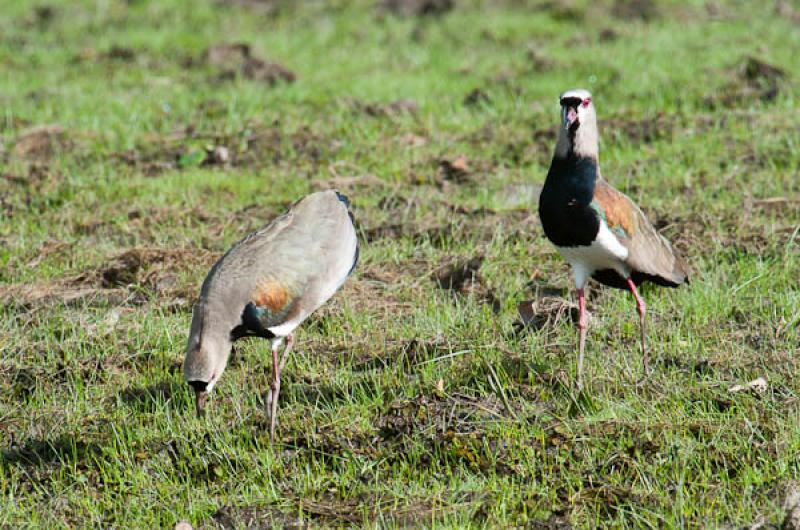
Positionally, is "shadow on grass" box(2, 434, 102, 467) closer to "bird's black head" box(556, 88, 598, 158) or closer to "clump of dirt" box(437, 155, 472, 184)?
"bird's black head" box(556, 88, 598, 158)

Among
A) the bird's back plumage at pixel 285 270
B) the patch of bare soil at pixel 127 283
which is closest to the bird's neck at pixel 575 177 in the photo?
the bird's back plumage at pixel 285 270

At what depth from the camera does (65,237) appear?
798 centimetres

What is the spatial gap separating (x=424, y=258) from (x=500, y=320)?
3.42 ft

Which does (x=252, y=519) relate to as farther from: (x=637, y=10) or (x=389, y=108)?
(x=637, y=10)

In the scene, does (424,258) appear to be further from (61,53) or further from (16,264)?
(61,53)

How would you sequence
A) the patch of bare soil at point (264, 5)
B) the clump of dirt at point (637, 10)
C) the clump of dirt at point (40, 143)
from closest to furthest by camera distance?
the clump of dirt at point (40, 143) → the clump of dirt at point (637, 10) → the patch of bare soil at point (264, 5)

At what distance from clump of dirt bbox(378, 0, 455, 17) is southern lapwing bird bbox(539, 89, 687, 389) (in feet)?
27.2

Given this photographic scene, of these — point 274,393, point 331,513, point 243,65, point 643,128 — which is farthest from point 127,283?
point 243,65

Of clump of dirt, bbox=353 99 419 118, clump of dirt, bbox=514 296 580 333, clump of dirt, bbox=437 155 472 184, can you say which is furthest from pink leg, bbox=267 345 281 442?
clump of dirt, bbox=353 99 419 118

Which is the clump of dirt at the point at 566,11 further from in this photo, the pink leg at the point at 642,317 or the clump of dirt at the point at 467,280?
the pink leg at the point at 642,317

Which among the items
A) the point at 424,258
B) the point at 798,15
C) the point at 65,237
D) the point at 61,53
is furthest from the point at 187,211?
the point at 798,15

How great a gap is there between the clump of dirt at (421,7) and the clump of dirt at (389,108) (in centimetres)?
361

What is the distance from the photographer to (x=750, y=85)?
1042 centimetres

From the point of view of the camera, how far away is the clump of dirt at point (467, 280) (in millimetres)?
6789
